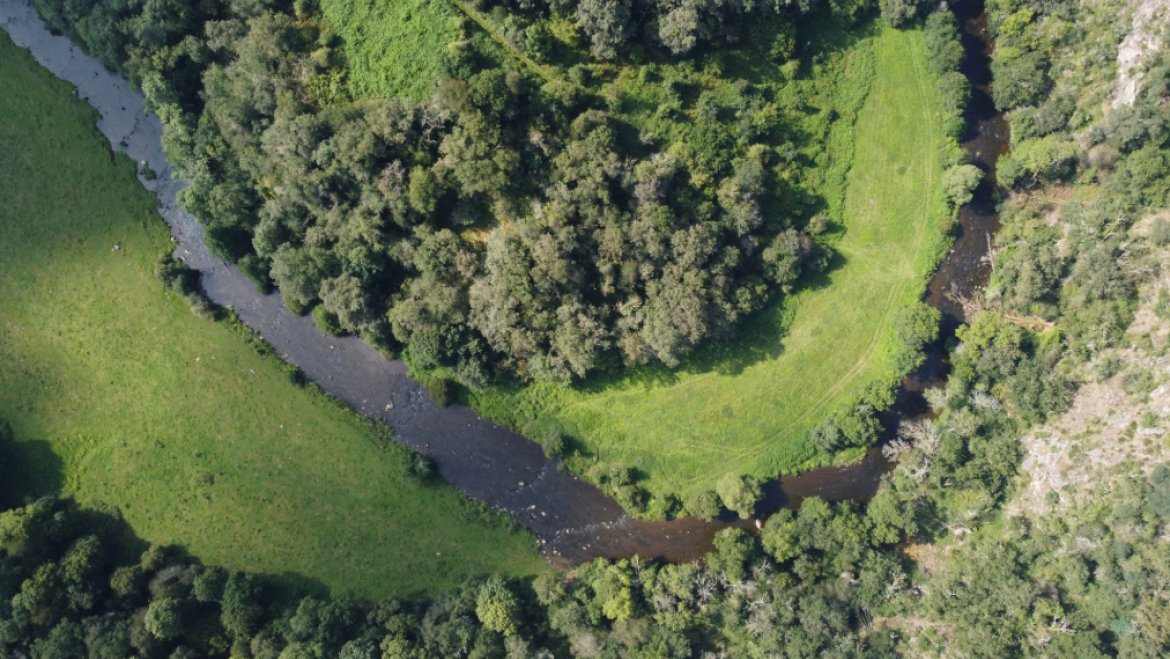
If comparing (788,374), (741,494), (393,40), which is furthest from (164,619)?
(788,374)

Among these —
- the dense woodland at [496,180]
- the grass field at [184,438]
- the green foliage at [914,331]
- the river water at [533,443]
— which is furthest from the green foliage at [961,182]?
the grass field at [184,438]

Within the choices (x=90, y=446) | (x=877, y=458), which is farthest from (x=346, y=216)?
(x=877, y=458)

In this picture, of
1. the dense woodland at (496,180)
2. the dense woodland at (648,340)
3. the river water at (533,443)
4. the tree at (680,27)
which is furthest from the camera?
the river water at (533,443)

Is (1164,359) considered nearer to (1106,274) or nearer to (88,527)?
(1106,274)

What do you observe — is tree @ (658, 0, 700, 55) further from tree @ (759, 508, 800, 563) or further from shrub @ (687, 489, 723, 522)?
tree @ (759, 508, 800, 563)

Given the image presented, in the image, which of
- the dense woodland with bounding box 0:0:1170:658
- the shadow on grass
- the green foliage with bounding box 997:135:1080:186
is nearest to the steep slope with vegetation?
the dense woodland with bounding box 0:0:1170:658

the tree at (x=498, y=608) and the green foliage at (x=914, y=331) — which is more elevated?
the green foliage at (x=914, y=331)

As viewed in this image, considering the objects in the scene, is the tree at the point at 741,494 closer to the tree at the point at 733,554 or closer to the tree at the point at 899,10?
the tree at the point at 733,554
